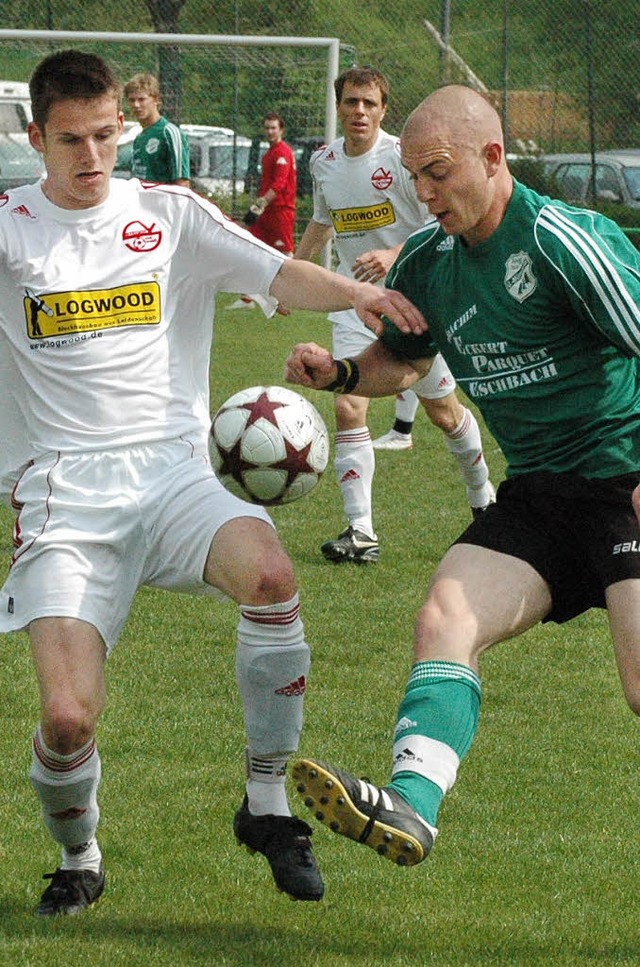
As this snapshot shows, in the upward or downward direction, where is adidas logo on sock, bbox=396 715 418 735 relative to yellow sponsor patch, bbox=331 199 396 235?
upward

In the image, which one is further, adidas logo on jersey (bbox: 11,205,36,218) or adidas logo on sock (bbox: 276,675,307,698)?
adidas logo on jersey (bbox: 11,205,36,218)

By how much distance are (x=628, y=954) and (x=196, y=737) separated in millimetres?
2033

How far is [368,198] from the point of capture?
8.77 meters

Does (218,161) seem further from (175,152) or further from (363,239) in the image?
(363,239)

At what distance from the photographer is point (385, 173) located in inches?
342

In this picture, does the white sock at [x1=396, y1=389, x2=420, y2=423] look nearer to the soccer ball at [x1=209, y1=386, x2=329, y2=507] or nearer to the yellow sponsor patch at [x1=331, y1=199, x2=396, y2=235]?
the yellow sponsor patch at [x1=331, y1=199, x2=396, y2=235]

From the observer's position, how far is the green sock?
3.37 metres

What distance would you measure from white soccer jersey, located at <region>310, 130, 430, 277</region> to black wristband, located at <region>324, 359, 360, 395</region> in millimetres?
4482

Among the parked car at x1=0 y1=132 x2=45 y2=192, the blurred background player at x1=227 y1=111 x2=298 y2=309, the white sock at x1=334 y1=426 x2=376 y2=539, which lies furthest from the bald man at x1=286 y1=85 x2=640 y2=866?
the parked car at x1=0 y1=132 x2=45 y2=192

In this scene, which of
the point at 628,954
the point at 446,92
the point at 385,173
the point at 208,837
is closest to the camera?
the point at 628,954

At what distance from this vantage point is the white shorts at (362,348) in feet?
27.2

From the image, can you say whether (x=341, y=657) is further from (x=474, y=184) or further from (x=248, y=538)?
(x=474, y=184)

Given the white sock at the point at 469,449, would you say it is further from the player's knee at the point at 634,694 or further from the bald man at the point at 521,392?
the player's knee at the point at 634,694

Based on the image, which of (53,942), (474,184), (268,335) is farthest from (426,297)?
(268,335)
